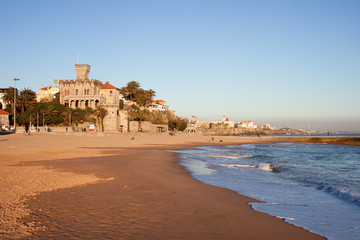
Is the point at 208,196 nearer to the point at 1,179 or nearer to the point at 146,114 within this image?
the point at 1,179

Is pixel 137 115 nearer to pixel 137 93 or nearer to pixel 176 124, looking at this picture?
pixel 137 93


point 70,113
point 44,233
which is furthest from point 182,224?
point 70,113

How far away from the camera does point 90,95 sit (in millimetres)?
79375

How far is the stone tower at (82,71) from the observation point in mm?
85375

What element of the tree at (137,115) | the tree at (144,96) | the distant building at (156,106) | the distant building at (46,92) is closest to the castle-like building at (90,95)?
the tree at (137,115)

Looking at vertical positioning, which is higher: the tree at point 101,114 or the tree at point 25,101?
the tree at point 25,101

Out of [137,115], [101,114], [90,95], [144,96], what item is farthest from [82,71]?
[144,96]

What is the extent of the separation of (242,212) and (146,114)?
87.5 m

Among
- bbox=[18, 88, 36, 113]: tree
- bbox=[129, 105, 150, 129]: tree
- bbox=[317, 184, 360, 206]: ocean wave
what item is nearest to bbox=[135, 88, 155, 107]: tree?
bbox=[129, 105, 150, 129]: tree

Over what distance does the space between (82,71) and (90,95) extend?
10.7 meters

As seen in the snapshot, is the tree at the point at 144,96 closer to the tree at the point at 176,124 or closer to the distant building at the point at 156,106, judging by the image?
the distant building at the point at 156,106

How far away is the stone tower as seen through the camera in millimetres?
85375

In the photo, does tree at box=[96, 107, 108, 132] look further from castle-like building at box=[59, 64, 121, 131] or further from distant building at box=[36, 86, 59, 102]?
distant building at box=[36, 86, 59, 102]

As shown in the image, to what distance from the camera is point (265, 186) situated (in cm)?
1255
